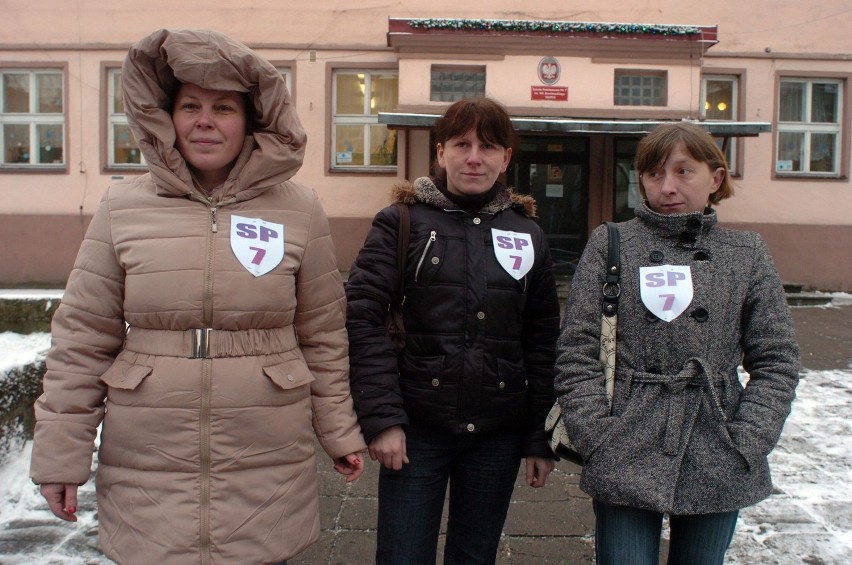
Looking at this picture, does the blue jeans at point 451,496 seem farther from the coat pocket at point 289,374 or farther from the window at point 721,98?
the window at point 721,98

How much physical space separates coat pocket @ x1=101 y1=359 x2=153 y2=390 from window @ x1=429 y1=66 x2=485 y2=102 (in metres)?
10.5

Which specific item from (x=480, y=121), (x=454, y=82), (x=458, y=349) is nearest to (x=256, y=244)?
(x=458, y=349)

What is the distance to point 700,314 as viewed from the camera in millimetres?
1927

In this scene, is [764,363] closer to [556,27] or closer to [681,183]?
[681,183]

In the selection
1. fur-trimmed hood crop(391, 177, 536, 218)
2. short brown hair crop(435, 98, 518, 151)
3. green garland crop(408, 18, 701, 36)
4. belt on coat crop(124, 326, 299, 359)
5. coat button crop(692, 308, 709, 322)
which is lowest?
belt on coat crop(124, 326, 299, 359)

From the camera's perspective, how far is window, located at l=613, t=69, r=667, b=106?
11.8 meters

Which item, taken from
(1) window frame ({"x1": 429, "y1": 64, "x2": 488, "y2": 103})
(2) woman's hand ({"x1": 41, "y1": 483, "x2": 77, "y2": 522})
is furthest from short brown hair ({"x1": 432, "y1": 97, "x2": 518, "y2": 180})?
(1) window frame ({"x1": 429, "y1": 64, "x2": 488, "y2": 103})

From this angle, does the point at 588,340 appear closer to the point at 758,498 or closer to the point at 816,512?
the point at 758,498

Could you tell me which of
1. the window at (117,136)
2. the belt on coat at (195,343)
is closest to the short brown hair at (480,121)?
the belt on coat at (195,343)

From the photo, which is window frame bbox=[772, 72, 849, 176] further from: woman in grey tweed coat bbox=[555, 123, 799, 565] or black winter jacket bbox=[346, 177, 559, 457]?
black winter jacket bbox=[346, 177, 559, 457]

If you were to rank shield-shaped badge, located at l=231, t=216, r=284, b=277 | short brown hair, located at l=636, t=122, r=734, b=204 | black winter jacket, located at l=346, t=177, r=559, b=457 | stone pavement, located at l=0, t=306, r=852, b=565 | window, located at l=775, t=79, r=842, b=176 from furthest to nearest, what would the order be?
window, located at l=775, t=79, r=842, b=176, stone pavement, located at l=0, t=306, r=852, b=565, black winter jacket, located at l=346, t=177, r=559, b=457, short brown hair, located at l=636, t=122, r=734, b=204, shield-shaped badge, located at l=231, t=216, r=284, b=277

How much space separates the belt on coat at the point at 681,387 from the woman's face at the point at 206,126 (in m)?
1.35

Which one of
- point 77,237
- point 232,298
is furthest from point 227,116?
point 77,237

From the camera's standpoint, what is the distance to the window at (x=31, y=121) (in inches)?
505
